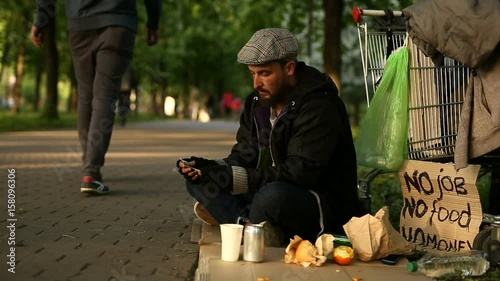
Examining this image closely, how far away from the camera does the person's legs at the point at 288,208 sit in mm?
5645

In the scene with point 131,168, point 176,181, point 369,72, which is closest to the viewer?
point 369,72

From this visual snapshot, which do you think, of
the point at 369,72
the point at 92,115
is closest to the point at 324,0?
the point at 92,115

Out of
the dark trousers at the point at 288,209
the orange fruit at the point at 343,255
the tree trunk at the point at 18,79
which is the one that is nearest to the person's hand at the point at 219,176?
the dark trousers at the point at 288,209

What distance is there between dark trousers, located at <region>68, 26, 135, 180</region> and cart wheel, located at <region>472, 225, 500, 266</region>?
3686 mm

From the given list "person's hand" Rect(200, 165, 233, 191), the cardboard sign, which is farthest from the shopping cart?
"person's hand" Rect(200, 165, 233, 191)

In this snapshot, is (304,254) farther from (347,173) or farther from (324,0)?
(324,0)

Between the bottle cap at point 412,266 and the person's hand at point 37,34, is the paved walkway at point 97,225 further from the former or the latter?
the person's hand at point 37,34

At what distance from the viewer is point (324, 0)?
794 inches

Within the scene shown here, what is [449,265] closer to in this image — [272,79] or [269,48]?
[272,79]

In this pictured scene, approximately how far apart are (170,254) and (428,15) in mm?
2080

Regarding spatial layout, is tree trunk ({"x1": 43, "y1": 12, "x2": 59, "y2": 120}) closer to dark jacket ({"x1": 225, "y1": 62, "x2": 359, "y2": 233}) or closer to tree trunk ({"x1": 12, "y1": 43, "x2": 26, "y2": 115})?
tree trunk ({"x1": 12, "y1": 43, "x2": 26, "y2": 115})

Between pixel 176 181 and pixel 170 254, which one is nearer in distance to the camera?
pixel 170 254

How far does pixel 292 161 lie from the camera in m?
5.68

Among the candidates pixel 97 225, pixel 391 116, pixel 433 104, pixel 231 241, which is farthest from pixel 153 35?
pixel 231 241
